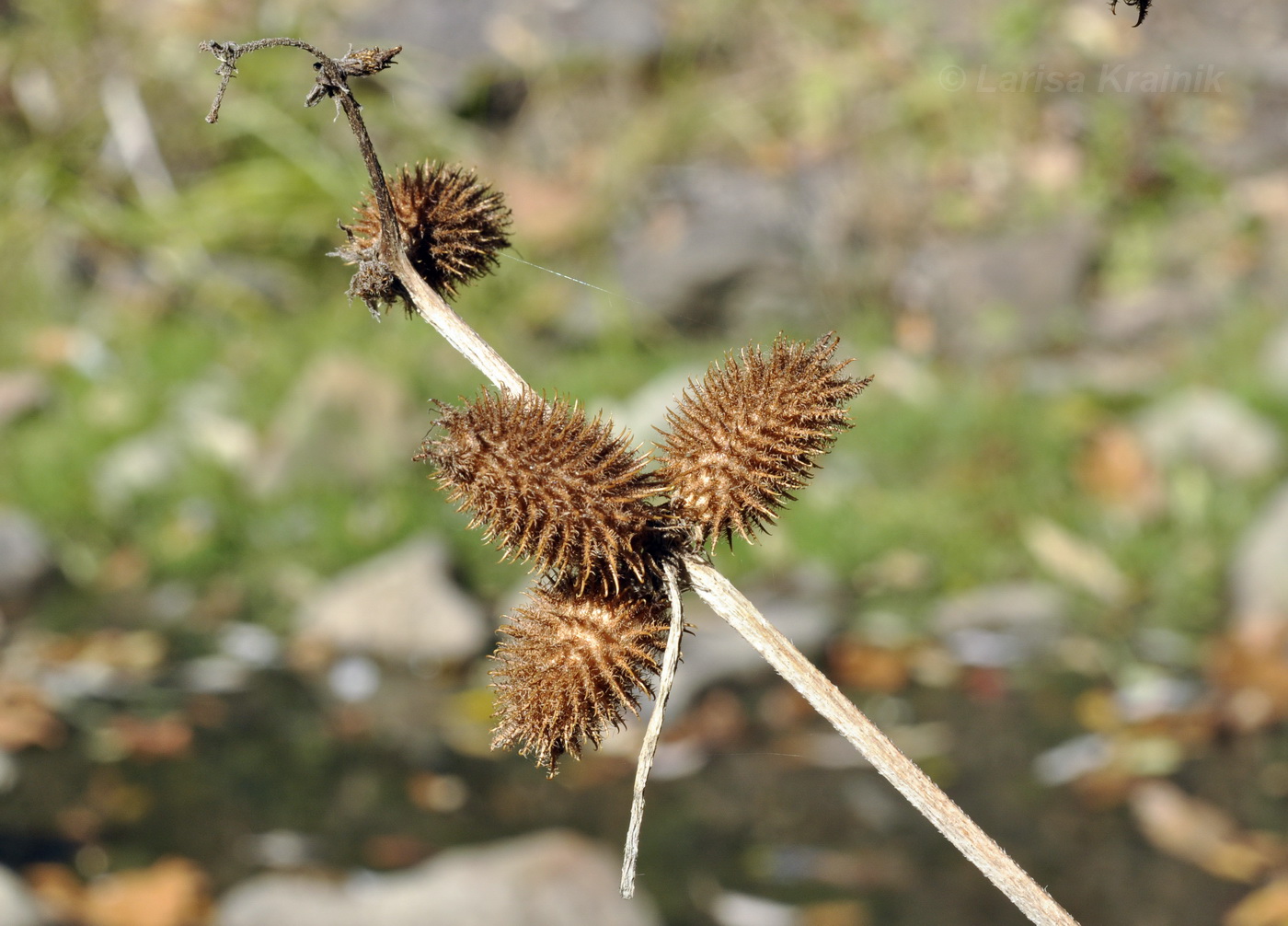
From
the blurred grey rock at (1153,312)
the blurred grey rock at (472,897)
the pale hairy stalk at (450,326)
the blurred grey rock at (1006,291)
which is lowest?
the pale hairy stalk at (450,326)

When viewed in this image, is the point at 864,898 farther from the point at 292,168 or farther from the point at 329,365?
the point at 292,168

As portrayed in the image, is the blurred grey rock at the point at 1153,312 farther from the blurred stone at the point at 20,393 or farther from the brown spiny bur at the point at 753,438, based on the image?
the brown spiny bur at the point at 753,438

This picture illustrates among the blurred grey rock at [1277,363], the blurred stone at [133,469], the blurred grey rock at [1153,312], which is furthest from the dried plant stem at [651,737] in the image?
the blurred grey rock at [1153,312]

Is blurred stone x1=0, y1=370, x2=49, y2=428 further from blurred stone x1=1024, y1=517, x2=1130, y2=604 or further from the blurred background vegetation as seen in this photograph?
blurred stone x1=1024, y1=517, x2=1130, y2=604

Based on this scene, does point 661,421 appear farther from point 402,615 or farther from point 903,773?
point 903,773

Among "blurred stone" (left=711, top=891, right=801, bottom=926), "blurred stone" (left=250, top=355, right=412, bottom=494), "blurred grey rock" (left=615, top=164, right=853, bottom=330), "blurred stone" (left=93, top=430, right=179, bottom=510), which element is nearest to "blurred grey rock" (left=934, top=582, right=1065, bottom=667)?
"blurred stone" (left=711, top=891, right=801, bottom=926)

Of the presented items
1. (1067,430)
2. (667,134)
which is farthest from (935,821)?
(667,134)

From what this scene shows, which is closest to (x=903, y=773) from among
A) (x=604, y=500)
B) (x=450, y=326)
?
(x=604, y=500)

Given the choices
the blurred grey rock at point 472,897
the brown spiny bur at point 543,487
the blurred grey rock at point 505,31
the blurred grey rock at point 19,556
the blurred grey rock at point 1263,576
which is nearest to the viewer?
the brown spiny bur at point 543,487
